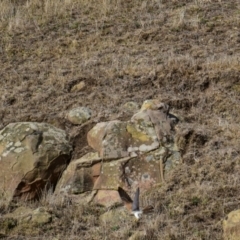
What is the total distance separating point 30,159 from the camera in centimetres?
637

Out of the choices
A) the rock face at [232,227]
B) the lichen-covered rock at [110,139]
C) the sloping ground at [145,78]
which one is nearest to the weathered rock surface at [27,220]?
the sloping ground at [145,78]

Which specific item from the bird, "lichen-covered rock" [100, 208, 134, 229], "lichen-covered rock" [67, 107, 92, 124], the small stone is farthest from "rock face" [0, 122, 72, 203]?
the small stone

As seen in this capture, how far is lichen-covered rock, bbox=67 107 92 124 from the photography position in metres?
7.39

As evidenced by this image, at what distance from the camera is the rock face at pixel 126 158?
6203 mm

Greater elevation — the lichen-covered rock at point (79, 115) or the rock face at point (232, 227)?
the rock face at point (232, 227)

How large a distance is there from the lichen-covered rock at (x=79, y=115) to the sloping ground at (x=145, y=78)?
0.10 m

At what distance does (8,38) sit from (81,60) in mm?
1686

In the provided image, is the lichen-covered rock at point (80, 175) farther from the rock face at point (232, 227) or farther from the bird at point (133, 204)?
the rock face at point (232, 227)

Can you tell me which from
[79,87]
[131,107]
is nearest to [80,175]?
[131,107]

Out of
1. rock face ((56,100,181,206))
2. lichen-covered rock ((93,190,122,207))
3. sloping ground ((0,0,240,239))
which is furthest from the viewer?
rock face ((56,100,181,206))

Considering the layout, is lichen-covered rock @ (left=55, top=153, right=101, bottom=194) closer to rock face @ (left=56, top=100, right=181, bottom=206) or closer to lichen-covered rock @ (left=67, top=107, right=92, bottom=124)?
rock face @ (left=56, top=100, right=181, bottom=206)

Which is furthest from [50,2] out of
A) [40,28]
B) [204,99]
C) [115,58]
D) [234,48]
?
[204,99]

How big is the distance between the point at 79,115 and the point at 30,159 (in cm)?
129

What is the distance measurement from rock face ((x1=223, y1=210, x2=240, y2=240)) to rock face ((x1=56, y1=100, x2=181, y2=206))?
4.86 feet
